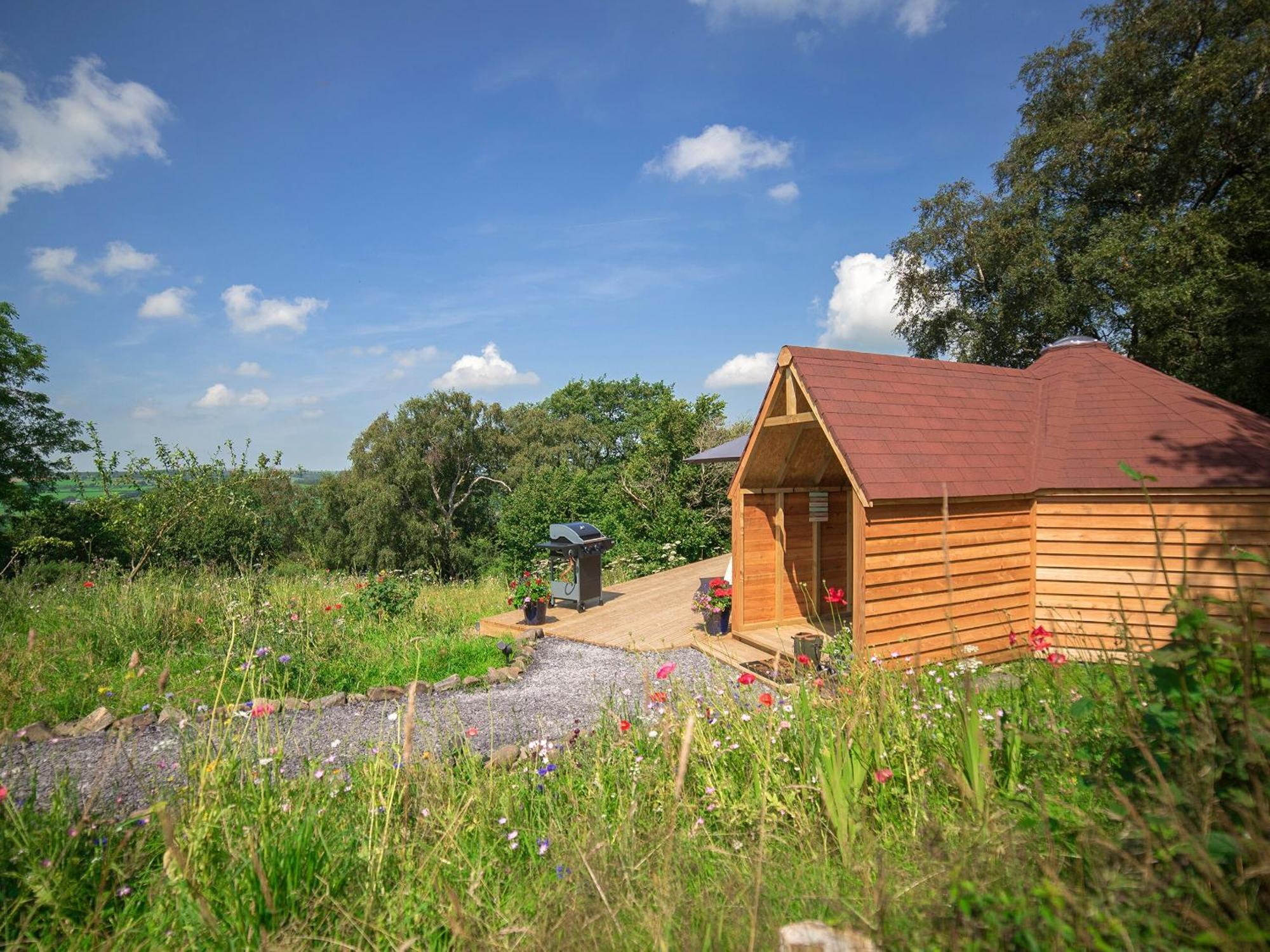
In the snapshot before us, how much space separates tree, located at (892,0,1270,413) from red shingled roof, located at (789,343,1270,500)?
7.74m

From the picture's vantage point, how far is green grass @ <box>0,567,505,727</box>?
18.8 ft

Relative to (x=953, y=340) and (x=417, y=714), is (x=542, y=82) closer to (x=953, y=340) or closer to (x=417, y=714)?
(x=417, y=714)

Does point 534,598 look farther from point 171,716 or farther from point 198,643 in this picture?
point 171,716

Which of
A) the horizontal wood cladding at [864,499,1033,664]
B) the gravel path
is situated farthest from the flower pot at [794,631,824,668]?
the gravel path

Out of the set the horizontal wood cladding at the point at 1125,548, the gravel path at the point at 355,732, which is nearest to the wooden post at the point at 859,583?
the gravel path at the point at 355,732

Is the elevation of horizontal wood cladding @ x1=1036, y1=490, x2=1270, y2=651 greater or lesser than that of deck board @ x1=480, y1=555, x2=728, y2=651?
greater

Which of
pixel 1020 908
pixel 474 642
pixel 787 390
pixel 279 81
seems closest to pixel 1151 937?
pixel 1020 908

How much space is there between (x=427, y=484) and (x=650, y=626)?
20326mm

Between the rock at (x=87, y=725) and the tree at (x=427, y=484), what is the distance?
20.0 meters

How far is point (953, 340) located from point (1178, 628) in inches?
912

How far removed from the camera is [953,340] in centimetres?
2233

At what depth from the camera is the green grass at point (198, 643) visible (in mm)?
5719

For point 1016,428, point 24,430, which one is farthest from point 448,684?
point 24,430

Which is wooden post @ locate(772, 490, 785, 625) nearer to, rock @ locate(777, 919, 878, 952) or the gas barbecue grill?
the gas barbecue grill
